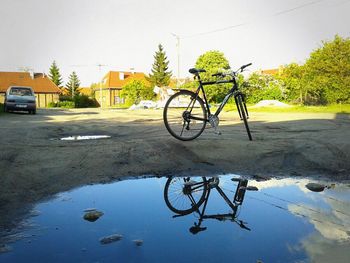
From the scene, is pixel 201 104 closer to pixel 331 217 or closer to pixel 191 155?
pixel 191 155

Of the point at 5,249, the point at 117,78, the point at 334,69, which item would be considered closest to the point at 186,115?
the point at 5,249

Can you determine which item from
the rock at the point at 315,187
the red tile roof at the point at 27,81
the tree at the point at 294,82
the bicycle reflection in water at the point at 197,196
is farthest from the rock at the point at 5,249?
the red tile roof at the point at 27,81

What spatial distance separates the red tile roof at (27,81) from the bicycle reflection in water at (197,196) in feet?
241

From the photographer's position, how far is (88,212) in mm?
2854

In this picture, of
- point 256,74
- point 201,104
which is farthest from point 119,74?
point 201,104

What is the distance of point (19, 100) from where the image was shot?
19234 mm

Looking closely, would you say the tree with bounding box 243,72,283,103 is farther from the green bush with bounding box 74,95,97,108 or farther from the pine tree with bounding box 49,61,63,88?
the pine tree with bounding box 49,61,63,88

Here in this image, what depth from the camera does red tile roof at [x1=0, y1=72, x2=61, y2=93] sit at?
69.7 m

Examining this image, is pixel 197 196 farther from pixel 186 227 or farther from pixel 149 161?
pixel 149 161

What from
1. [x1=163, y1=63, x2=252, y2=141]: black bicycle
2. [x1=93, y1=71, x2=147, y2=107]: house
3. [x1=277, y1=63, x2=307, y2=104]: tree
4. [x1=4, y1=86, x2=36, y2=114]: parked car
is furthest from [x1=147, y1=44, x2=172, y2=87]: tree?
[x1=163, y1=63, x2=252, y2=141]: black bicycle

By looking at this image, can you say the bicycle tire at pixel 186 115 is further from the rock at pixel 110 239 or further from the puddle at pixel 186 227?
the rock at pixel 110 239

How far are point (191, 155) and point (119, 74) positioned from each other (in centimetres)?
8691

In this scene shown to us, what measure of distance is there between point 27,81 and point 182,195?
254ft

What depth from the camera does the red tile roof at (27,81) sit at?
69675 mm
